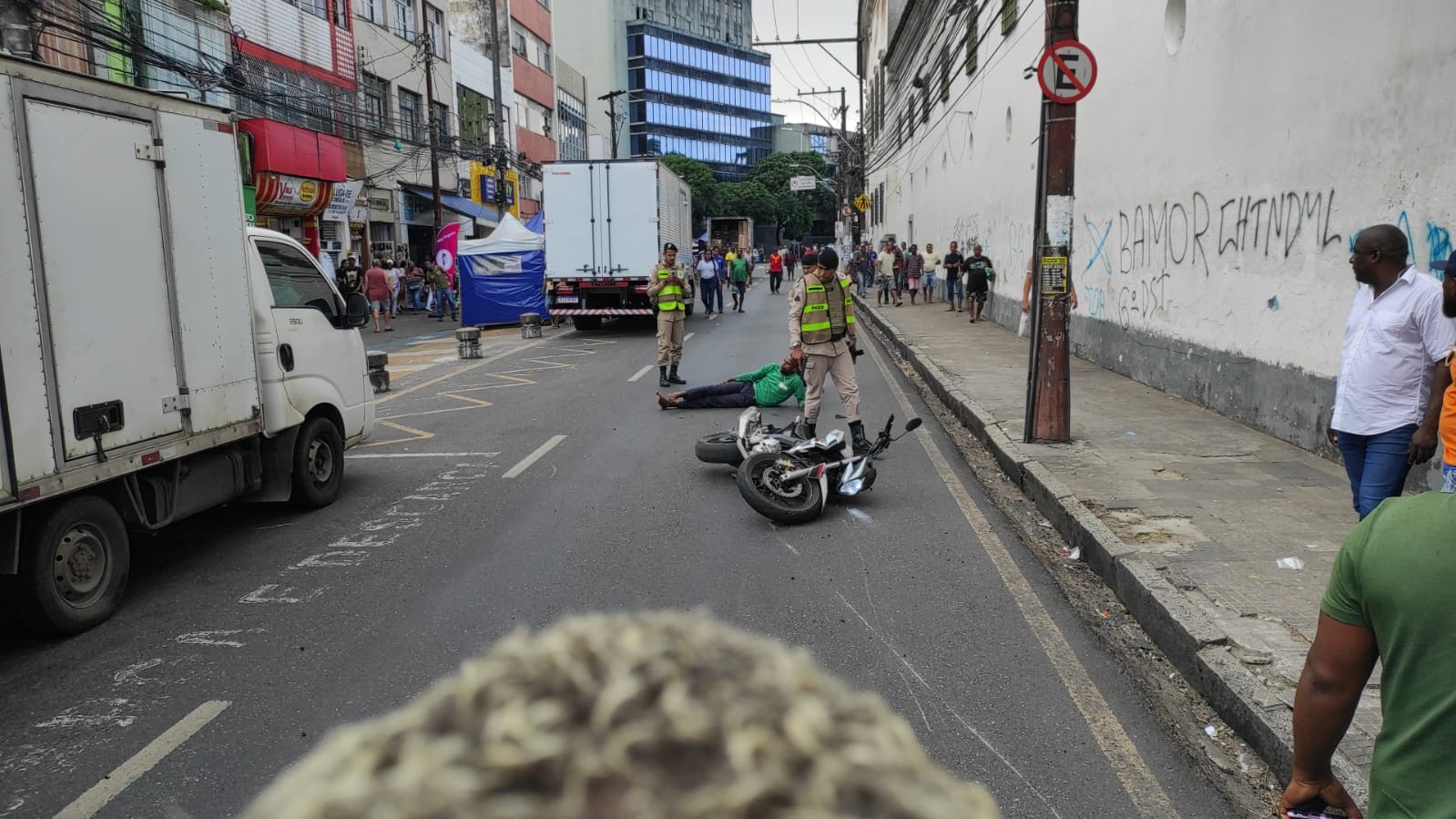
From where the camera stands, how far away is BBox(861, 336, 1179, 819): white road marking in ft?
11.2

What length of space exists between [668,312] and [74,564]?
29.2 ft

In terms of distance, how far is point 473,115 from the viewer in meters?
41.0

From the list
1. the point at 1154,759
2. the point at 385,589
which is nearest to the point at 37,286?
the point at 385,589

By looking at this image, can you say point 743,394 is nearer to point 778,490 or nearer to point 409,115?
point 778,490

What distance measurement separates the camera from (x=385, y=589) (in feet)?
18.2

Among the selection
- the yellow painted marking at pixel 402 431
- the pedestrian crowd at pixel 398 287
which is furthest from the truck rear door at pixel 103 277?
the pedestrian crowd at pixel 398 287

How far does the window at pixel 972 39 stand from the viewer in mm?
22578

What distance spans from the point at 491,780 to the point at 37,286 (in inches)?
190

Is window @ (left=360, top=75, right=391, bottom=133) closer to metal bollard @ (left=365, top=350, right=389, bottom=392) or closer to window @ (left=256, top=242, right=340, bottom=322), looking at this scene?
metal bollard @ (left=365, top=350, right=389, bottom=392)

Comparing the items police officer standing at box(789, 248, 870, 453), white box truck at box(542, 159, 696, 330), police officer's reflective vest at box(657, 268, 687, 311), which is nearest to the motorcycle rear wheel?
police officer standing at box(789, 248, 870, 453)

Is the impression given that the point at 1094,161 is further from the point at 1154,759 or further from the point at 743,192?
the point at 743,192

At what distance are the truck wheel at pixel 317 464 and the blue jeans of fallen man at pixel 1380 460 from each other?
634 centimetres

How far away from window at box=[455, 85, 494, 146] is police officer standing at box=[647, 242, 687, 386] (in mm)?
26897

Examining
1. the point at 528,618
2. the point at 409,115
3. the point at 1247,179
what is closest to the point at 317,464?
the point at 528,618
